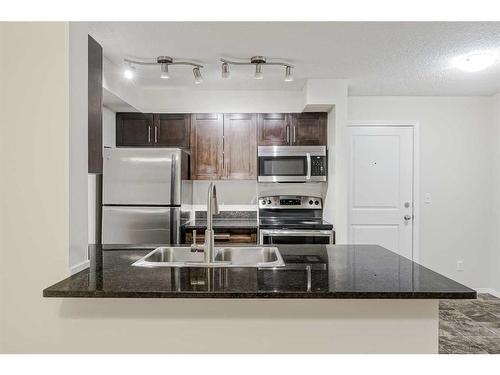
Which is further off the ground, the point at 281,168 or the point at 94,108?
the point at 94,108

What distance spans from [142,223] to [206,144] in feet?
3.63

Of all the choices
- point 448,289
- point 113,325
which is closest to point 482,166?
point 448,289

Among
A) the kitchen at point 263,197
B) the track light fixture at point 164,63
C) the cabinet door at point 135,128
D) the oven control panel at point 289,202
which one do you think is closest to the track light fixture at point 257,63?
the kitchen at point 263,197

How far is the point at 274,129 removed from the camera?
423cm

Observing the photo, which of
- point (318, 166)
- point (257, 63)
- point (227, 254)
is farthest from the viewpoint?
point (318, 166)

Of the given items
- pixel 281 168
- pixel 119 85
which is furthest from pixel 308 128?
pixel 119 85

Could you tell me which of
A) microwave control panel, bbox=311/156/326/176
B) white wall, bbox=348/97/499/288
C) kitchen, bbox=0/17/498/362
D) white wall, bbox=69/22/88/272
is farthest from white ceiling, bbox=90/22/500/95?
white wall, bbox=69/22/88/272

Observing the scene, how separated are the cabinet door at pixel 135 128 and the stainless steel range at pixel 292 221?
57.1 inches

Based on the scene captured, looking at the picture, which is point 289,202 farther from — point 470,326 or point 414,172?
point 470,326

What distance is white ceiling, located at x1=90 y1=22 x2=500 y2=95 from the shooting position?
261 cm

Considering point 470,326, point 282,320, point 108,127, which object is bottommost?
point 470,326

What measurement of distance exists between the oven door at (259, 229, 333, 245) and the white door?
0.79m

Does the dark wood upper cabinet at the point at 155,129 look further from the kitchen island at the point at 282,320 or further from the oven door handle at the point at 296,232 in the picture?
the kitchen island at the point at 282,320

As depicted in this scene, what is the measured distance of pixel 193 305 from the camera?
5.15ft
